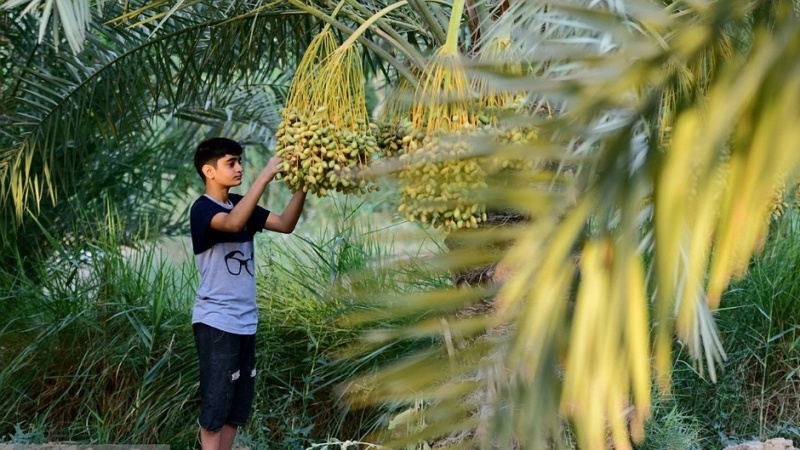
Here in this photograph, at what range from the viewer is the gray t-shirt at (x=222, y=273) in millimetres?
4117

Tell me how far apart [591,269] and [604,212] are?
5 cm

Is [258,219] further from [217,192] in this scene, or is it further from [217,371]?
[217,371]

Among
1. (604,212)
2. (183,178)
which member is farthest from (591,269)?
(183,178)

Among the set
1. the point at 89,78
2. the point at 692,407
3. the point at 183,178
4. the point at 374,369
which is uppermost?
the point at 89,78

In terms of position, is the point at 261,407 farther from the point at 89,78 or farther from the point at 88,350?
the point at 89,78

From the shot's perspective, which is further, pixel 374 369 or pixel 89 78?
pixel 89 78

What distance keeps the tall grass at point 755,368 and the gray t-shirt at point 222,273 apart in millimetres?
2061

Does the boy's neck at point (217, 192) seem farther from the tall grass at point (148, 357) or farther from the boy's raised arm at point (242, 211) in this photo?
the tall grass at point (148, 357)

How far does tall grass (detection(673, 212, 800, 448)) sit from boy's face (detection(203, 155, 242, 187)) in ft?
7.39

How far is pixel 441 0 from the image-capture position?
3.69m

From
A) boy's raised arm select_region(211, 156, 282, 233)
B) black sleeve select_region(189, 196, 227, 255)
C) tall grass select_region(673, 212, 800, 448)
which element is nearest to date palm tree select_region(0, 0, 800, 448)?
boy's raised arm select_region(211, 156, 282, 233)

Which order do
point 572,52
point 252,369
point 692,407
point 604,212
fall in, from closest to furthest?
1. point 604,212
2. point 572,52
3. point 252,369
4. point 692,407

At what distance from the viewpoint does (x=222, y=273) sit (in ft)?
13.6

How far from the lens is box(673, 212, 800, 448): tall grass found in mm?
4848
